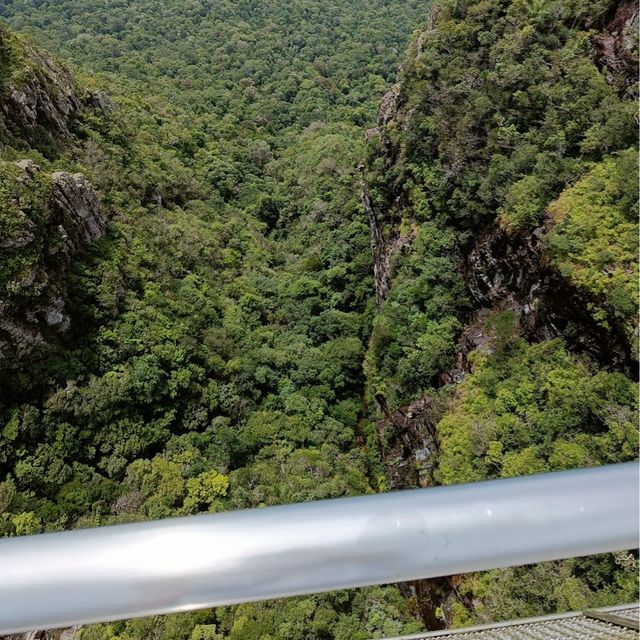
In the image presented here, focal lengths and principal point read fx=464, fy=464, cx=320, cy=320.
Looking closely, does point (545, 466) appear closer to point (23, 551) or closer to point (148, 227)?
point (23, 551)

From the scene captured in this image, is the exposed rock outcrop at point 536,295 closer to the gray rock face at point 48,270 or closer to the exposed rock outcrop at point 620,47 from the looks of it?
the exposed rock outcrop at point 620,47

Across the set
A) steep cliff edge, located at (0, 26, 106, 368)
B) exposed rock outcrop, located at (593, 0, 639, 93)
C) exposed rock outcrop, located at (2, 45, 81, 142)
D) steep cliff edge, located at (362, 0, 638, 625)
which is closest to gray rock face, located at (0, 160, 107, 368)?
steep cliff edge, located at (0, 26, 106, 368)

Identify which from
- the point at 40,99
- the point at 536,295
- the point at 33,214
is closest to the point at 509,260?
the point at 536,295

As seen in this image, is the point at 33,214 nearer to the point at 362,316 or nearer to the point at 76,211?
the point at 76,211

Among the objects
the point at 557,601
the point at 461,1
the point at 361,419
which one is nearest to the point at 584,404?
the point at 557,601

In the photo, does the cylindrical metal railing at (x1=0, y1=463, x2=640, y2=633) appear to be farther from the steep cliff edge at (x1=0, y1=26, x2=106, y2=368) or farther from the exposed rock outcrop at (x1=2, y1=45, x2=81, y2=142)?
the exposed rock outcrop at (x1=2, y1=45, x2=81, y2=142)

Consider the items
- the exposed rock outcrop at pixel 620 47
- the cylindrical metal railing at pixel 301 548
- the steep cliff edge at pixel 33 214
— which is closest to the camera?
the cylindrical metal railing at pixel 301 548

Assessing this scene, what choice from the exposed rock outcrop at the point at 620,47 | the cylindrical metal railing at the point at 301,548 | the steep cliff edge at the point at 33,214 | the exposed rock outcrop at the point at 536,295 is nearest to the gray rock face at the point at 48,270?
the steep cliff edge at the point at 33,214
